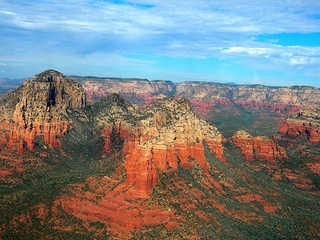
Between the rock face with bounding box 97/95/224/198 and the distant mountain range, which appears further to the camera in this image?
the rock face with bounding box 97/95/224/198

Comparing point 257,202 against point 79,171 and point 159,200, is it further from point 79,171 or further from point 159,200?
point 79,171

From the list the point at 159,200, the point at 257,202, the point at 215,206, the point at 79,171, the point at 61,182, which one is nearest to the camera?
the point at 159,200

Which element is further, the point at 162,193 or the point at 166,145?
the point at 166,145

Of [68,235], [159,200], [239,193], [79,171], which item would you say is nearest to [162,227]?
[159,200]

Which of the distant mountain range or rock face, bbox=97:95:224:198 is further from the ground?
rock face, bbox=97:95:224:198

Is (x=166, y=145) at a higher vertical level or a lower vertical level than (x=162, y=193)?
higher

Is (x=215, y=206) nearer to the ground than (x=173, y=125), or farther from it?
nearer to the ground

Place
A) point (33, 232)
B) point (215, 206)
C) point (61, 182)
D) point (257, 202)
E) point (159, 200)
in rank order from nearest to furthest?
1. point (33, 232)
2. point (159, 200)
3. point (215, 206)
4. point (257, 202)
5. point (61, 182)

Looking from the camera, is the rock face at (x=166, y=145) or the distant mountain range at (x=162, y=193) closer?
the distant mountain range at (x=162, y=193)

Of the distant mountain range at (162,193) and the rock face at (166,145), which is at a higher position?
the rock face at (166,145)

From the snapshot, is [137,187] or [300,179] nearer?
[137,187]

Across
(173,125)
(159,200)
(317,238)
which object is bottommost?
(317,238)
